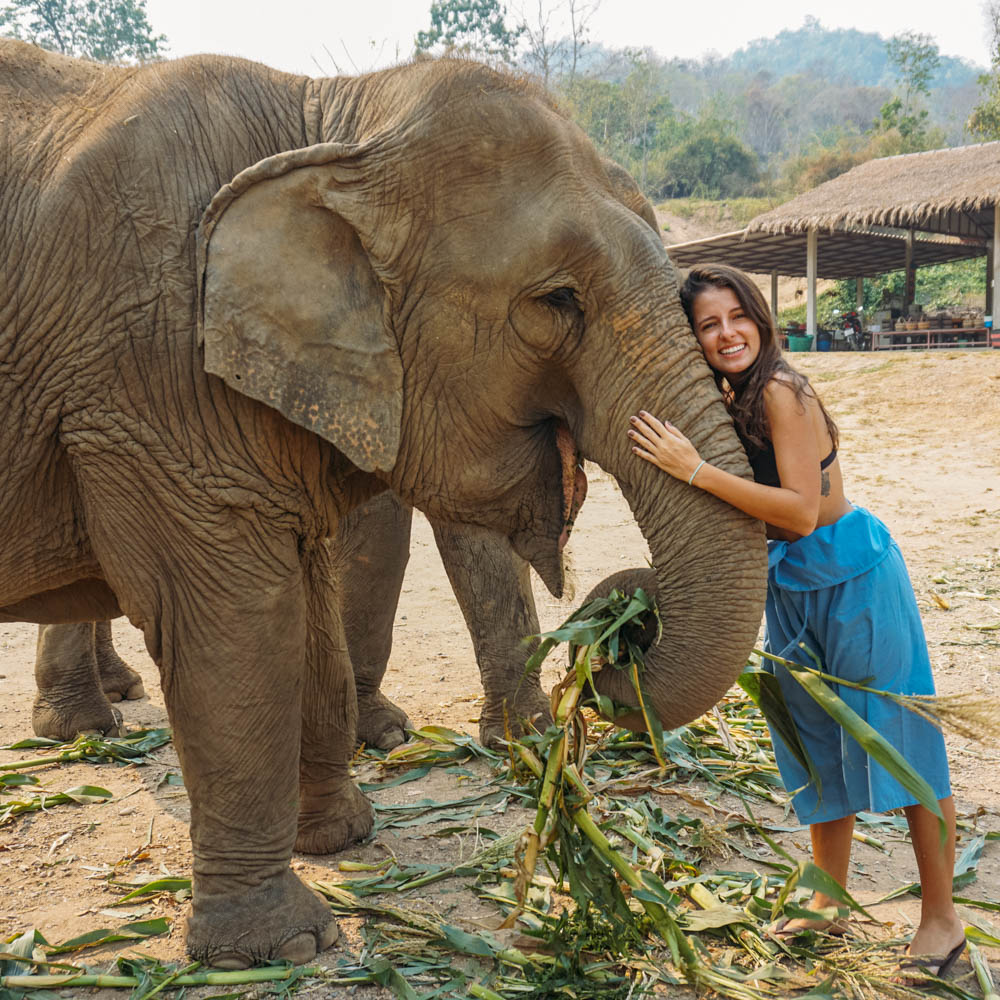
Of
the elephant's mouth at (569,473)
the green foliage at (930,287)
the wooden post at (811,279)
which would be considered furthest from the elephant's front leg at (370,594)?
the green foliage at (930,287)

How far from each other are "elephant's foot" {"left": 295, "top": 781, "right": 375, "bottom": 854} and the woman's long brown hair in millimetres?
2060

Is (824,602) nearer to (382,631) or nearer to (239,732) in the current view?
(239,732)

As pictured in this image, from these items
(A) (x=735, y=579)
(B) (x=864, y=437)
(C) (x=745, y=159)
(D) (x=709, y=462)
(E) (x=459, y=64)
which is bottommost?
(B) (x=864, y=437)

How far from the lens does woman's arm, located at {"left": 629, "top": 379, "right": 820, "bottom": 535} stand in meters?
2.86

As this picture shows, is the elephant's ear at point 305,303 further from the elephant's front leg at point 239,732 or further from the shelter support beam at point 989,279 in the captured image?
the shelter support beam at point 989,279

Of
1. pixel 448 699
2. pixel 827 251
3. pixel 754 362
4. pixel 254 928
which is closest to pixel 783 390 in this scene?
pixel 754 362

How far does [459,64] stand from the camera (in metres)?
3.16

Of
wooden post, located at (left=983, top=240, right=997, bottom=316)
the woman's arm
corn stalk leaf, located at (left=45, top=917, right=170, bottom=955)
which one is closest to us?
the woman's arm

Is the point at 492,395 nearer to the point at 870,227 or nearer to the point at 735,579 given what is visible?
the point at 735,579

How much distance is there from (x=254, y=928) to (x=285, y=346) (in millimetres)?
1733

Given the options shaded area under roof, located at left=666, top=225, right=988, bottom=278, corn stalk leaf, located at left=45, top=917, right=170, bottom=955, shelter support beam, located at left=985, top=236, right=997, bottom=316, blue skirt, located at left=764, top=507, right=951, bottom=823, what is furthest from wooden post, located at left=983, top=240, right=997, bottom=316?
corn stalk leaf, located at left=45, top=917, right=170, bottom=955

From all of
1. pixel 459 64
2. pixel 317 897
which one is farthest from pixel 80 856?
pixel 459 64

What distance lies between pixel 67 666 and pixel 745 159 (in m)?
60.0

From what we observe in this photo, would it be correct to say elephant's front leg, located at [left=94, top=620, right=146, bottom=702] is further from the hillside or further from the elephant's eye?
the hillside
